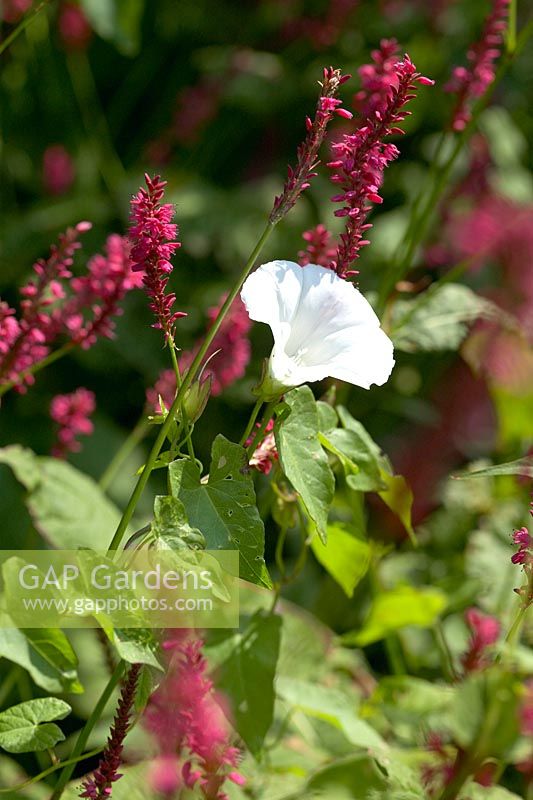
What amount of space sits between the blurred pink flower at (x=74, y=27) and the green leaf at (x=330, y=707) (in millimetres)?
1335

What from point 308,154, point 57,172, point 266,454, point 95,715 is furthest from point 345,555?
point 57,172

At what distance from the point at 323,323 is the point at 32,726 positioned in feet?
1.24

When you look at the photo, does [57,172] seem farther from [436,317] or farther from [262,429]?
[262,429]

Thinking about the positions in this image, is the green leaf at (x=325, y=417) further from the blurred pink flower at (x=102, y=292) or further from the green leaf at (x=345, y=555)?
the blurred pink flower at (x=102, y=292)

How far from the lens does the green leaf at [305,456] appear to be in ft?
2.42

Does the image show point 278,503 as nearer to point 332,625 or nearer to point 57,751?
point 57,751

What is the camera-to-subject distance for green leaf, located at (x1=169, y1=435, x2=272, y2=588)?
0.71 meters


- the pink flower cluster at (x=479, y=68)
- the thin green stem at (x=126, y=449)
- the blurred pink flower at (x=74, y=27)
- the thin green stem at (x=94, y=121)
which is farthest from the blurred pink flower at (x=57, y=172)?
the pink flower cluster at (x=479, y=68)

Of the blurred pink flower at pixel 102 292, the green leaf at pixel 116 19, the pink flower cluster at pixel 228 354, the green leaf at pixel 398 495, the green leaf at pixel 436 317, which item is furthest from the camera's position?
the green leaf at pixel 116 19

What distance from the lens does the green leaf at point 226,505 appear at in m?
0.71

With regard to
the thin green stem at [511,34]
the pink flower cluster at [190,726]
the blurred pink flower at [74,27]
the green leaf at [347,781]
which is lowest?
the green leaf at [347,781]

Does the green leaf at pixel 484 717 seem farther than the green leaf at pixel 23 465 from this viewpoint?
No

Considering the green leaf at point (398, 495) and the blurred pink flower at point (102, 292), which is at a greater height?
the blurred pink flower at point (102, 292)

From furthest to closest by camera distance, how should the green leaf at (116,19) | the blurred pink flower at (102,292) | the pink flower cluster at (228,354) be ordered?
the green leaf at (116,19) < the pink flower cluster at (228,354) < the blurred pink flower at (102,292)
